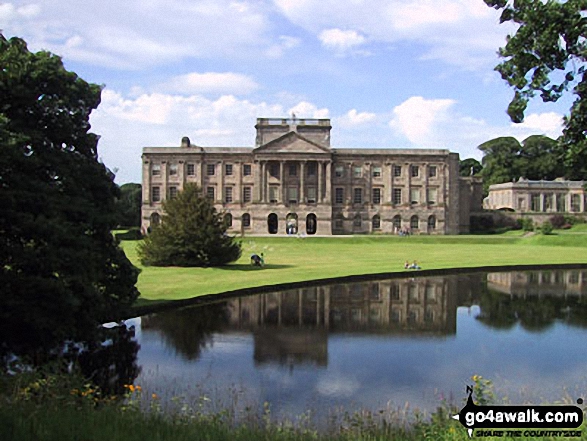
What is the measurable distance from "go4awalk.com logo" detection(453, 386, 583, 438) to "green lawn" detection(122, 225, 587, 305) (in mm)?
13960

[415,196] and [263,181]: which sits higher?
[263,181]

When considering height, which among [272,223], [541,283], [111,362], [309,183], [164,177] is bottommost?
[111,362]

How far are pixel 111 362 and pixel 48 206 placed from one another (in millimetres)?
3910

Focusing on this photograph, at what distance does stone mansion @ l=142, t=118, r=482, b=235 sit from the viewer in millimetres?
69438

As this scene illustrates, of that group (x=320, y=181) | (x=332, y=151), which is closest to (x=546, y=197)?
(x=332, y=151)

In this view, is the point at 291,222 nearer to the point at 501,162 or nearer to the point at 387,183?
the point at 387,183

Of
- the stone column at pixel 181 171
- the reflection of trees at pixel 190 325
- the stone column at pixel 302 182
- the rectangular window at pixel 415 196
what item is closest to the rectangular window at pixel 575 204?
the rectangular window at pixel 415 196

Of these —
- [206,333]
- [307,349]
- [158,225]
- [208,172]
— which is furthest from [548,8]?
[208,172]

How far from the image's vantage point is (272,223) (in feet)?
232

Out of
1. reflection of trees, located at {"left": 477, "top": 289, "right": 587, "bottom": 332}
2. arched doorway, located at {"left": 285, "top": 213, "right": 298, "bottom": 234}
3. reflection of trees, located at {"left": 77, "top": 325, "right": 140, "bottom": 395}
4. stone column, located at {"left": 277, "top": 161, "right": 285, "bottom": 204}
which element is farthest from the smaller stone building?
reflection of trees, located at {"left": 77, "top": 325, "right": 140, "bottom": 395}

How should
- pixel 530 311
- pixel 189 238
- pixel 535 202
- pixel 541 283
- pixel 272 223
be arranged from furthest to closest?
1. pixel 535 202
2. pixel 272 223
3. pixel 189 238
4. pixel 541 283
5. pixel 530 311

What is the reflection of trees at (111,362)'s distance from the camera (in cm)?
1190

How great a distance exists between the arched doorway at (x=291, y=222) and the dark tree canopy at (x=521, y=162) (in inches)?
1693

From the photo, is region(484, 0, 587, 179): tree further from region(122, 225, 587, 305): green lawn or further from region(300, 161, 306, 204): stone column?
region(300, 161, 306, 204): stone column
